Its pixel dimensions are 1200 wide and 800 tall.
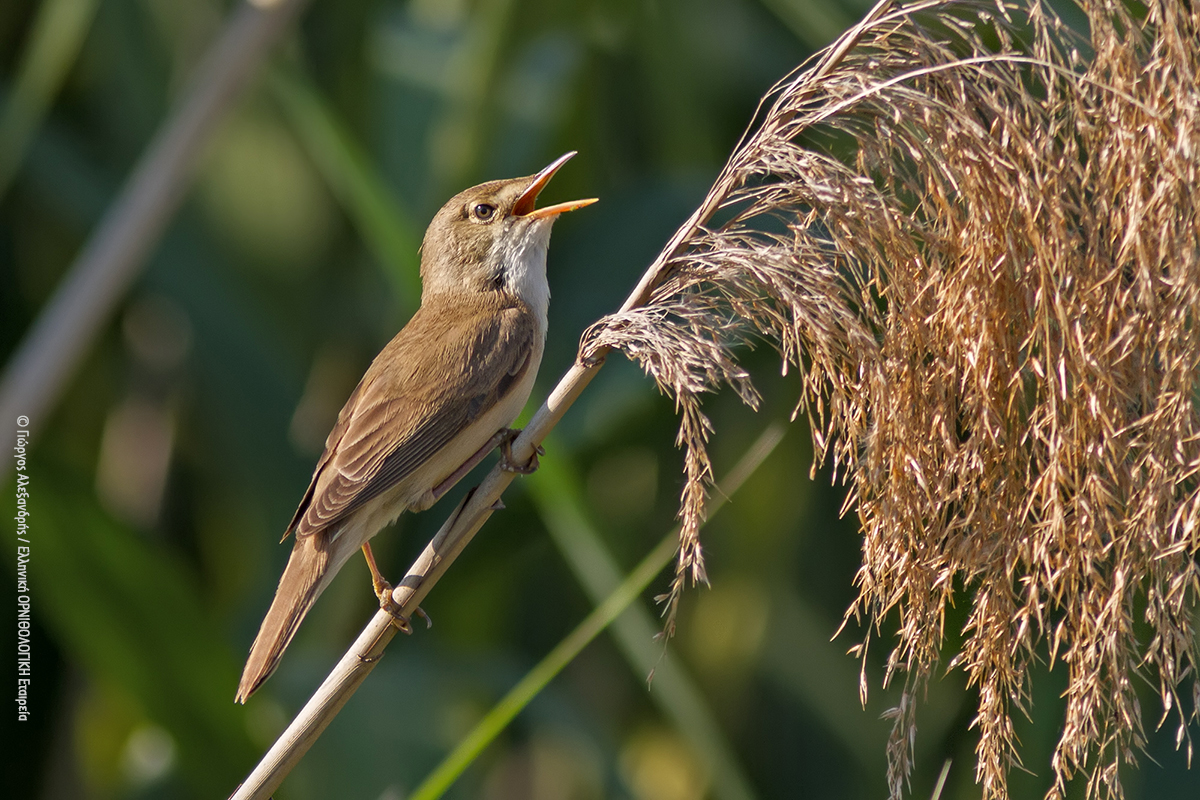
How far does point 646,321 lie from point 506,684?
158cm

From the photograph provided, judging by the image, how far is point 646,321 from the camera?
1559mm

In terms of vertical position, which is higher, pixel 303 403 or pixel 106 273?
pixel 106 273

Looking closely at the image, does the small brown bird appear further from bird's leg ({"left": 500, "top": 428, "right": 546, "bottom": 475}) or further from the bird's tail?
bird's leg ({"left": 500, "top": 428, "right": 546, "bottom": 475})

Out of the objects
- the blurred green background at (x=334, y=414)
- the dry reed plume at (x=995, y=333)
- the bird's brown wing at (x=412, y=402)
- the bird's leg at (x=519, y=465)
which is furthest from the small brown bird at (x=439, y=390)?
the dry reed plume at (x=995, y=333)

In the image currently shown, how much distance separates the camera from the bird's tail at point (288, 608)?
1.94 meters

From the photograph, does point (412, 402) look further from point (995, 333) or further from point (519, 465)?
point (995, 333)

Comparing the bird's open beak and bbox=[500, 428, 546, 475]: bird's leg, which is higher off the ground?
the bird's open beak

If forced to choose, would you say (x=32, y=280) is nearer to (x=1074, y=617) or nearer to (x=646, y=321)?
(x=646, y=321)

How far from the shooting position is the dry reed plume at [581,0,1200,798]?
139 cm

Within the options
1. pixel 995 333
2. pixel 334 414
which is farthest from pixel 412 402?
pixel 995 333

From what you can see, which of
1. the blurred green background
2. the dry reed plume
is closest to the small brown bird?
the blurred green background

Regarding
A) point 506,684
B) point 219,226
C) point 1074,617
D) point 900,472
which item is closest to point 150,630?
point 506,684

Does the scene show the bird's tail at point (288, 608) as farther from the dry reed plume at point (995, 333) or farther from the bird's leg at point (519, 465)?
the dry reed plume at point (995, 333)

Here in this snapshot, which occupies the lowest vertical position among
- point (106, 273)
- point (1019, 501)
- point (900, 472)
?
point (1019, 501)
